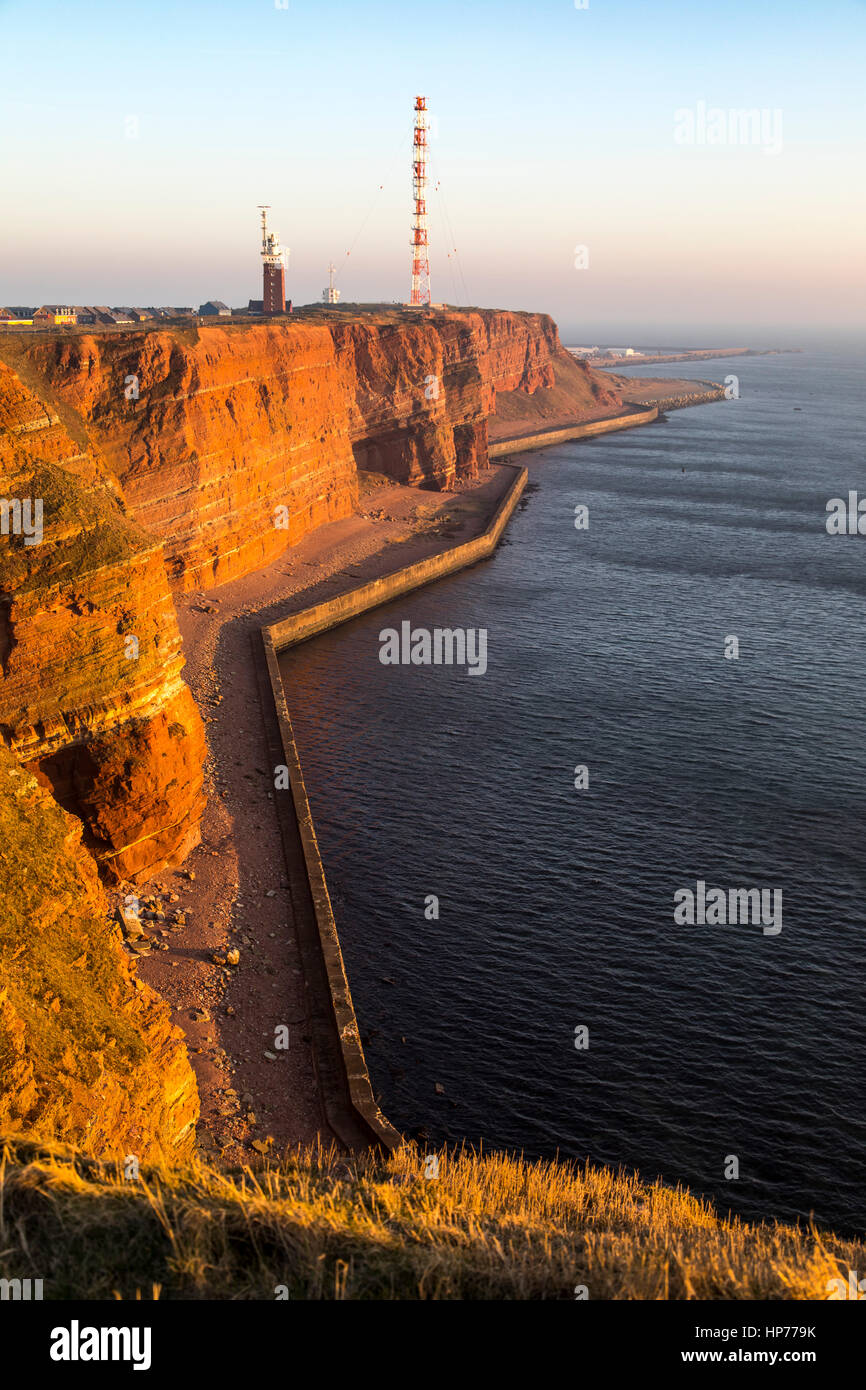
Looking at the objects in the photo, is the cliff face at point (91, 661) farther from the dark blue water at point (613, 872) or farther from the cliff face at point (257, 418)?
the cliff face at point (257, 418)

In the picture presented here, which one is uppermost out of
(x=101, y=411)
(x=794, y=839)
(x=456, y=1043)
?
(x=101, y=411)

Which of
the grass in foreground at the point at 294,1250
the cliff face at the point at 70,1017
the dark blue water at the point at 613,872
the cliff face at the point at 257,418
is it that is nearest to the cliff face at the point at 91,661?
the cliff face at the point at 70,1017

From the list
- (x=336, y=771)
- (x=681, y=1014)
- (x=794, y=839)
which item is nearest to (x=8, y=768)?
(x=681, y=1014)

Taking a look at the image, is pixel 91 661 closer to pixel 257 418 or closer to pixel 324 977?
pixel 324 977

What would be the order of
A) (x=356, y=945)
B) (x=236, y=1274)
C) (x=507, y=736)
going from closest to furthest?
(x=236, y=1274), (x=356, y=945), (x=507, y=736)

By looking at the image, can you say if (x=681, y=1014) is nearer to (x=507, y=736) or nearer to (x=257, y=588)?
(x=507, y=736)

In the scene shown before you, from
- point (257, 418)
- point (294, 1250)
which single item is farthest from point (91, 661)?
point (257, 418)

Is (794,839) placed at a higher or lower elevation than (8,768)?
lower
